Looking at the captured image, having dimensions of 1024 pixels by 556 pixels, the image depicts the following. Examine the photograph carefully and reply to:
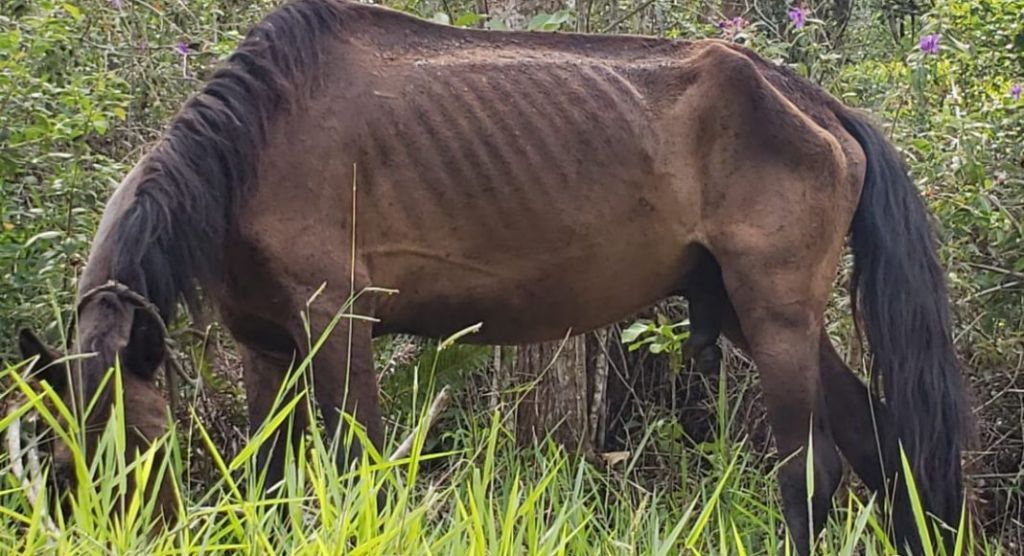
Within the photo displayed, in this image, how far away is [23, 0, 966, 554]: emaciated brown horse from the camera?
3.87 meters

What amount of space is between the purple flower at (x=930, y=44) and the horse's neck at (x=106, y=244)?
2.85 meters

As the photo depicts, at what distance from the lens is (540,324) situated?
4.38m

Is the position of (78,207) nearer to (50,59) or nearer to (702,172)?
(50,59)

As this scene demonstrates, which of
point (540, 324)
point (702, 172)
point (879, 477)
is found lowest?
point (879, 477)

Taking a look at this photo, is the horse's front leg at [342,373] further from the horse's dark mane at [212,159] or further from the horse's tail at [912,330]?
the horse's tail at [912,330]

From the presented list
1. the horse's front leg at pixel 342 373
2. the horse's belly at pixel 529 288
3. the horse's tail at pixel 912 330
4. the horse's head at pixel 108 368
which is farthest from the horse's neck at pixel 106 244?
the horse's tail at pixel 912 330

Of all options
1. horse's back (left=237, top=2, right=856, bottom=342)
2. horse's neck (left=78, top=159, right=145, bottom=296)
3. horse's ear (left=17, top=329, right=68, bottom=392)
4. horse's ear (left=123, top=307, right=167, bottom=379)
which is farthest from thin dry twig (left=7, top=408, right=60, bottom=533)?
horse's back (left=237, top=2, right=856, bottom=342)

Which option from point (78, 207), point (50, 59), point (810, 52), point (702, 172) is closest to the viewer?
point (702, 172)

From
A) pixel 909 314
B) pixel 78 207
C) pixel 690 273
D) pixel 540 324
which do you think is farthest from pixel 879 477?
pixel 78 207

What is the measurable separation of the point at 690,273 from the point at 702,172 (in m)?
0.34

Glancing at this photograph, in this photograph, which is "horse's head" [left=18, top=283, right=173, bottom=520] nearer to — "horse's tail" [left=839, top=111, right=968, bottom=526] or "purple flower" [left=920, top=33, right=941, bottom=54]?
"horse's tail" [left=839, top=111, right=968, bottom=526]

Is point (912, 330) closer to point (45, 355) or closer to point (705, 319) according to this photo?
point (705, 319)

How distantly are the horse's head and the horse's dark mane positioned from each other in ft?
0.47

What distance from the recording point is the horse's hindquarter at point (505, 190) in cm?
405
